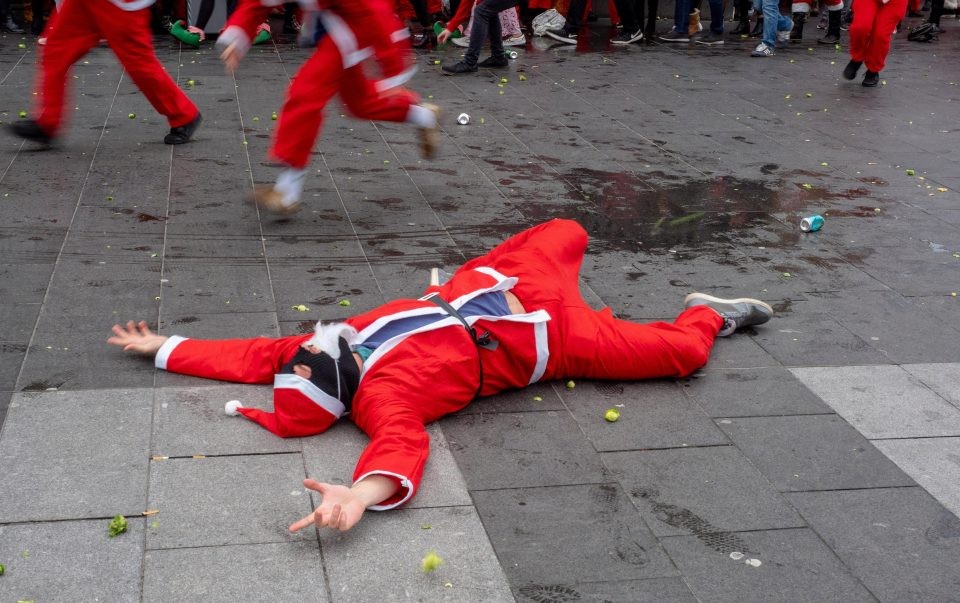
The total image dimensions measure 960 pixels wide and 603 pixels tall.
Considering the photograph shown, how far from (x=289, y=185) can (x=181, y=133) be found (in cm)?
193

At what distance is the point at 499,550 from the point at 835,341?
7.69 ft

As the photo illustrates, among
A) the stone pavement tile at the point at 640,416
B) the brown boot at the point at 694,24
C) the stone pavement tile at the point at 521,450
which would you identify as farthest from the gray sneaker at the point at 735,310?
the brown boot at the point at 694,24

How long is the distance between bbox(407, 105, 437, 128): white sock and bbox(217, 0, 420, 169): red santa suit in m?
0.45

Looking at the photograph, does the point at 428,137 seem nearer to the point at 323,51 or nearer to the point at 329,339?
the point at 323,51

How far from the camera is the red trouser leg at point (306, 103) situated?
603 centimetres

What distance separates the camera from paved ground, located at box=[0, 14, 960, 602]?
126 inches

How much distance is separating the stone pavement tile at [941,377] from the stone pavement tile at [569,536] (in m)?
1.67

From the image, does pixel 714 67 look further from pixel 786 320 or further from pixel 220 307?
pixel 220 307

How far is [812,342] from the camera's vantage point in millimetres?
4922

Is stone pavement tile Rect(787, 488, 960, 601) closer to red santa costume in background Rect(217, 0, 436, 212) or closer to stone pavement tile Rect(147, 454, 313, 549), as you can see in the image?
stone pavement tile Rect(147, 454, 313, 549)

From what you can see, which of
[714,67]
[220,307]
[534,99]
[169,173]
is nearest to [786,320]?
[220,307]

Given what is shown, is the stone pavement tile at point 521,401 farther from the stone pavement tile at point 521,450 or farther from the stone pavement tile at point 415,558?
the stone pavement tile at point 415,558

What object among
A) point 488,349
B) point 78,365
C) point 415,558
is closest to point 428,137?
point 488,349

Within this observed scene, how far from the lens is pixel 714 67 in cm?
1208
